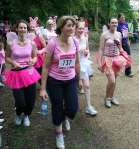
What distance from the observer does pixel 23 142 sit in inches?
238

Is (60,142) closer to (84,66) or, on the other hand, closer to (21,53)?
(21,53)

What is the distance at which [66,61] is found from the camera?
5477mm

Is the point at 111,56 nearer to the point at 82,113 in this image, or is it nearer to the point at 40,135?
the point at 82,113

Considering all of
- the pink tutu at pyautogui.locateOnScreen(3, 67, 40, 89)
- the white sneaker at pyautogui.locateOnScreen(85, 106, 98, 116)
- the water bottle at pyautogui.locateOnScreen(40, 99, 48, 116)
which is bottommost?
the white sneaker at pyautogui.locateOnScreen(85, 106, 98, 116)

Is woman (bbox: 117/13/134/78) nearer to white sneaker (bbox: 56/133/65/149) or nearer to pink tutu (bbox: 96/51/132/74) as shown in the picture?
pink tutu (bbox: 96/51/132/74)

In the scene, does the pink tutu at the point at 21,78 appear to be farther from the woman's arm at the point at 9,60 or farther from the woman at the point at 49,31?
the woman at the point at 49,31

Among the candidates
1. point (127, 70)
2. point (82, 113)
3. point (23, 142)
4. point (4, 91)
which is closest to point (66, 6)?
point (127, 70)

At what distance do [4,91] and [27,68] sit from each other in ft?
9.88

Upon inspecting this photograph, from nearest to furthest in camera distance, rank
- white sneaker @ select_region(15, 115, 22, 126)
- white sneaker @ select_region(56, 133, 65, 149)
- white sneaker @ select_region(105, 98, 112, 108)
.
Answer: white sneaker @ select_region(56, 133, 65, 149)
white sneaker @ select_region(15, 115, 22, 126)
white sneaker @ select_region(105, 98, 112, 108)

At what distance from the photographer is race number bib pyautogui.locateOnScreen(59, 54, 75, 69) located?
5.43 m

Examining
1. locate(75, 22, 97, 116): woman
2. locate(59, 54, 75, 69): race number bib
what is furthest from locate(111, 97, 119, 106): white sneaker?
locate(59, 54, 75, 69): race number bib

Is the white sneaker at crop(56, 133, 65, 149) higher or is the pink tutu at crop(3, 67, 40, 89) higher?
the pink tutu at crop(3, 67, 40, 89)

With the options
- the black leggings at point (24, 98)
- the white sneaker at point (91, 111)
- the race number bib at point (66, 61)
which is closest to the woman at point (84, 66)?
the white sneaker at point (91, 111)

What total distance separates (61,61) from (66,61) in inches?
3.2
